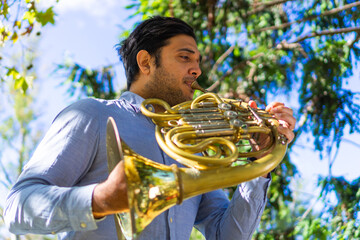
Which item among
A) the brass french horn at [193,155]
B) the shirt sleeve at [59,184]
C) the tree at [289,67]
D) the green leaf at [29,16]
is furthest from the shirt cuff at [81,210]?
the tree at [289,67]

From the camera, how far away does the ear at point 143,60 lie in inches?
106

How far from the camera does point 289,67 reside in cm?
541

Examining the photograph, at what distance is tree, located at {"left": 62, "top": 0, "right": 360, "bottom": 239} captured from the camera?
4.55m

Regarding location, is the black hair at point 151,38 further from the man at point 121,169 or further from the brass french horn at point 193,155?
the brass french horn at point 193,155

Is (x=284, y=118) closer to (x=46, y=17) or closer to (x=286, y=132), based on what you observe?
(x=286, y=132)

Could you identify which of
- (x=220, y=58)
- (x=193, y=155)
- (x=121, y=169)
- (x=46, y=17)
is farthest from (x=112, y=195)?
(x=220, y=58)

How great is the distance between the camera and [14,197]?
5.37 feet

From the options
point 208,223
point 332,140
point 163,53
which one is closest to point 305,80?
point 332,140

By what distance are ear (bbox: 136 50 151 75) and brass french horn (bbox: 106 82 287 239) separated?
580 mm

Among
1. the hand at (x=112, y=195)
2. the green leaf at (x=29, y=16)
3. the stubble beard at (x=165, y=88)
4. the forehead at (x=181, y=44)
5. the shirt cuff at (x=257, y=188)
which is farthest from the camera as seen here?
the green leaf at (x=29, y=16)

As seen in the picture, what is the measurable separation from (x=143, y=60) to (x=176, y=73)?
29cm

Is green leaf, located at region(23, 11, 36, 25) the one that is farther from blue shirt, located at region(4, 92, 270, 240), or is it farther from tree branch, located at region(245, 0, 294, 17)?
tree branch, located at region(245, 0, 294, 17)

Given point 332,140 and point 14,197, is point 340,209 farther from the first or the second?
point 14,197

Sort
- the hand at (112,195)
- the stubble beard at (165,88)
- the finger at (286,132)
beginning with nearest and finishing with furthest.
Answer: the hand at (112,195), the finger at (286,132), the stubble beard at (165,88)
